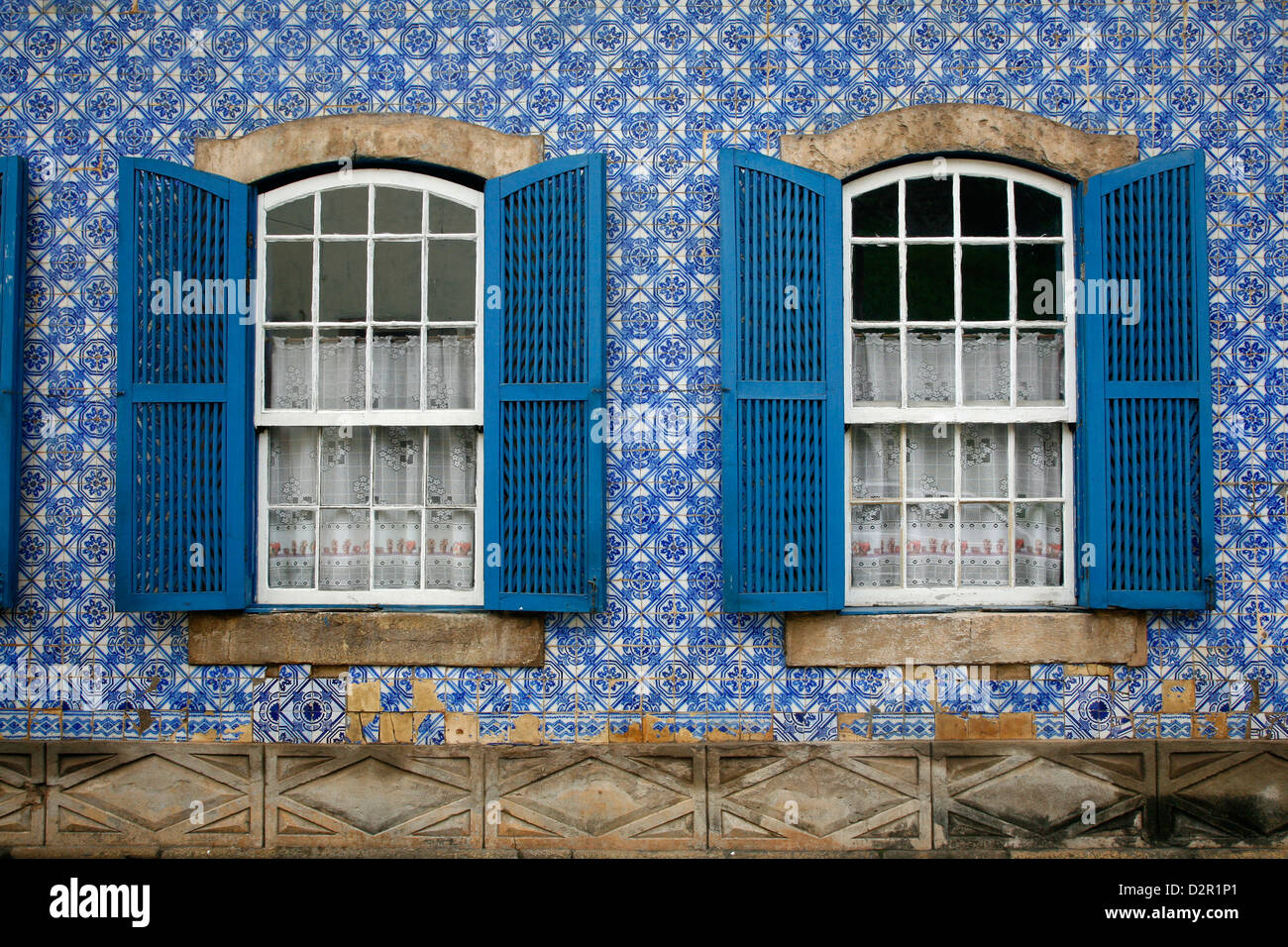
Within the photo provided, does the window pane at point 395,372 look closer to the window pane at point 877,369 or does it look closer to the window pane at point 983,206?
the window pane at point 877,369

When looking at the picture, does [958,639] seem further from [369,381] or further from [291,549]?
[291,549]

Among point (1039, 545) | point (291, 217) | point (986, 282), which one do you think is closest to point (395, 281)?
point (291, 217)

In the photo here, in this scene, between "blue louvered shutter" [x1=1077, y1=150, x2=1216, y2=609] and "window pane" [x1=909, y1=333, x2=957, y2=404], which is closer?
"blue louvered shutter" [x1=1077, y1=150, x2=1216, y2=609]

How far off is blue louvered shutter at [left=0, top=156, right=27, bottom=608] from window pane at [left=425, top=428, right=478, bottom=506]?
1.93 metres

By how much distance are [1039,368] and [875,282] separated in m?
0.89

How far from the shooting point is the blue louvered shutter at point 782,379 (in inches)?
162

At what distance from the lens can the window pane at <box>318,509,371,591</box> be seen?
4.30 m

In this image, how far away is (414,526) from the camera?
4312 millimetres

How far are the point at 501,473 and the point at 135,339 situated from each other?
182 cm

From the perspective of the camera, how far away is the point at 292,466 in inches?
170

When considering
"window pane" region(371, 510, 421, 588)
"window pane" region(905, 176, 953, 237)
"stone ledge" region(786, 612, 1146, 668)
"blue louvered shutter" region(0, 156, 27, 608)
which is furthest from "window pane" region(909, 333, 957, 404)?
"blue louvered shutter" region(0, 156, 27, 608)

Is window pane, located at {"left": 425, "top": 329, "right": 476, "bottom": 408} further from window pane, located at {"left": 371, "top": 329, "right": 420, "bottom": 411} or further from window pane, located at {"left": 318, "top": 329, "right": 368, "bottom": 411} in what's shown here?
window pane, located at {"left": 318, "top": 329, "right": 368, "bottom": 411}
